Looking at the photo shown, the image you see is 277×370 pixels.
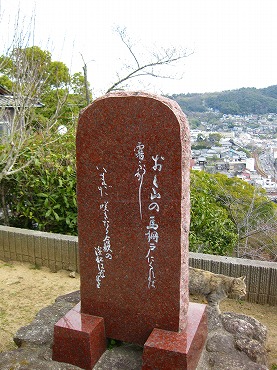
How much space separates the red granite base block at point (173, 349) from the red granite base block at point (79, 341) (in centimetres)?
45

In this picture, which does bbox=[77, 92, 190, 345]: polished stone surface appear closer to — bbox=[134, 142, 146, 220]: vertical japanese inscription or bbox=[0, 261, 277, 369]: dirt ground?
→ bbox=[134, 142, 146, 220]: vertical japanese inscription

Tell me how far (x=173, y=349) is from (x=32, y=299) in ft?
7.93

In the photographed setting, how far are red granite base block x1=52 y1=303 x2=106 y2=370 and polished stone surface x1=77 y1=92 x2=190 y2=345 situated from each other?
0.45 ft

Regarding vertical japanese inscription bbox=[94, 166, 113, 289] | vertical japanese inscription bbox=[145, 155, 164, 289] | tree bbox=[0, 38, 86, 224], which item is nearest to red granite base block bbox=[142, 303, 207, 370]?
vertical japanese inscription bbox=[145, 155, 164, 289]

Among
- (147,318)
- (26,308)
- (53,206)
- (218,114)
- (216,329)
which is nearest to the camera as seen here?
(147,318)

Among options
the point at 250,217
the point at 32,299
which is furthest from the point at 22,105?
the point at 250,217

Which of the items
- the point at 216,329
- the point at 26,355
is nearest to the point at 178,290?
the point at 216,329

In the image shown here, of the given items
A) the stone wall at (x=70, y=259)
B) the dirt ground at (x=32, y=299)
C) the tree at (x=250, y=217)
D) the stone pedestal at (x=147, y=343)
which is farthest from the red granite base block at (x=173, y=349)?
the tree at (x=250, y=217)

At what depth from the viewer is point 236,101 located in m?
15.9

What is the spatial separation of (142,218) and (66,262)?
2.79 meters

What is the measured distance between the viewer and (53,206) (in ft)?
20.2

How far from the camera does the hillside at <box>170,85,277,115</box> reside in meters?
14.9

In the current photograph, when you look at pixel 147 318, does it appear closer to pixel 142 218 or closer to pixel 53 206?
pixel 142 218

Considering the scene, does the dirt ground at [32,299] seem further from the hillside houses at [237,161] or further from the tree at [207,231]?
the hillside houses at [237,161]
